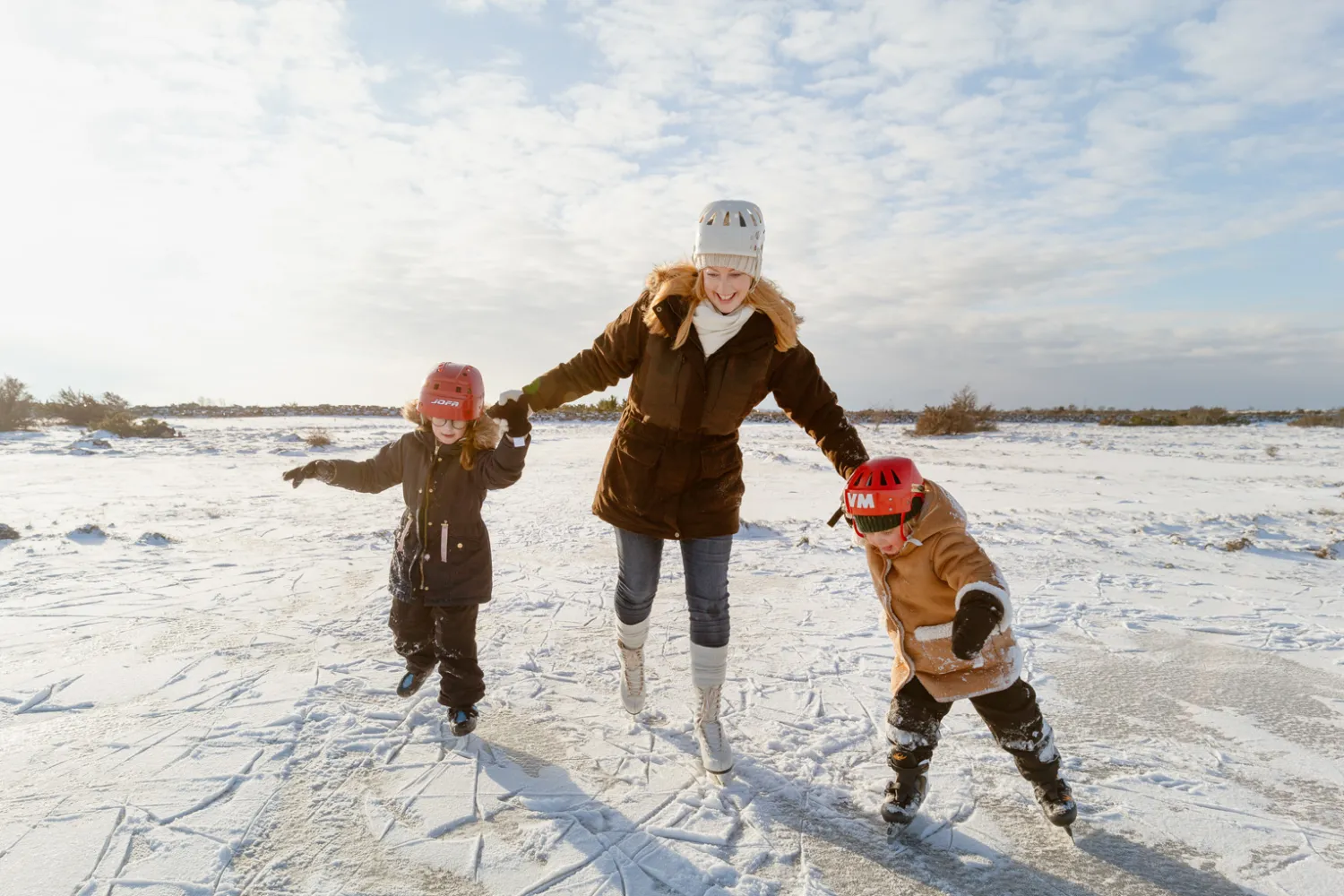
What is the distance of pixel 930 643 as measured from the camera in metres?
2.40

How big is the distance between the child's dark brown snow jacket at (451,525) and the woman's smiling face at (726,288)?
3.30 feet

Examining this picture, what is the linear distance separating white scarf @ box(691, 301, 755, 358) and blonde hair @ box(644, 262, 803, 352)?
25 mm

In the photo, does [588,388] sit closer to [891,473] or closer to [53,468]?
[891,473]

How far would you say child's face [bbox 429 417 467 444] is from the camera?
3.05 meters

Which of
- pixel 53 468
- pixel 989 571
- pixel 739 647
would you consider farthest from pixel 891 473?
pixel 53 468

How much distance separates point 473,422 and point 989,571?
2.12m

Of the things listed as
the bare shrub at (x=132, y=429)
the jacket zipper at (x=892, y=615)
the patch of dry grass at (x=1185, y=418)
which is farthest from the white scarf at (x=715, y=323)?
the patch of dry grass at (x=1185, y=418)

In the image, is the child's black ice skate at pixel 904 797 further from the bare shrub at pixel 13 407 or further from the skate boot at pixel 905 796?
the bare shrub at pixel 13 407

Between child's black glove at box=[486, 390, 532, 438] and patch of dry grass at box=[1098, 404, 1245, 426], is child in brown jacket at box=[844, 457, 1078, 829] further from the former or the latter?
patch of dry grass at box=[1098, 404, 1245, 426]

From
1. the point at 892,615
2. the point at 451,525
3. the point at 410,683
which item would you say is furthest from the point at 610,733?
the point at 892,615

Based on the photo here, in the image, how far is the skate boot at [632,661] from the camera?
307 centimetres

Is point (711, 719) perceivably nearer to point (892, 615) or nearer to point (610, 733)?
point (610, 733)

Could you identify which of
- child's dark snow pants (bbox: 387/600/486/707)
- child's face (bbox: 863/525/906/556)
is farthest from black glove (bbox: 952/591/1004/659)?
child's dark snow pants (bbox: 387/600/486/707)

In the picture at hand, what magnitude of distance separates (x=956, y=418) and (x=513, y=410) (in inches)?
729
